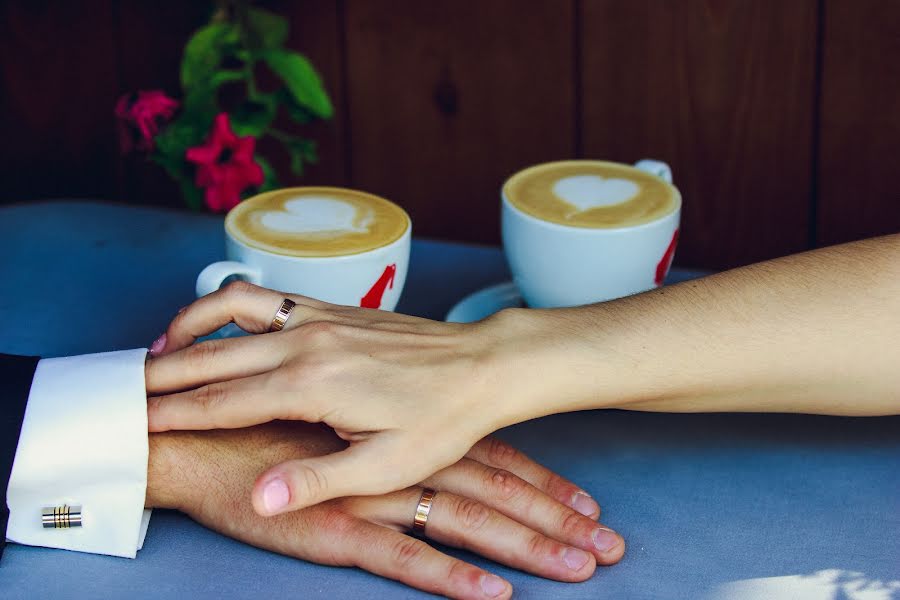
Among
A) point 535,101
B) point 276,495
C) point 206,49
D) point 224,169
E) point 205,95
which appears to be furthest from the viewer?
point 535,101

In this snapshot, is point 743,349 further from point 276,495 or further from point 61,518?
point 61,518

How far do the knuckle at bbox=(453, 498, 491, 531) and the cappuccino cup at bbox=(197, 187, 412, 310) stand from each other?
0.22m

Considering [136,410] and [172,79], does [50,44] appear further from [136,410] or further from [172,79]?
[136,410]

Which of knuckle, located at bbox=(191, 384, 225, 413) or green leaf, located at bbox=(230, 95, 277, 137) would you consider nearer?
knuckle, located at bbox=(191, 384, 225, 413)

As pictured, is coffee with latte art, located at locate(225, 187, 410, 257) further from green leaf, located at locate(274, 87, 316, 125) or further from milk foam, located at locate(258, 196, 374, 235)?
green leaf, located at locate(274, 87, 316, 125)

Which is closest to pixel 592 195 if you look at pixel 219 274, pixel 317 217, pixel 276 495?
pixel 317 217

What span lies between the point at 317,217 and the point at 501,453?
0.28m

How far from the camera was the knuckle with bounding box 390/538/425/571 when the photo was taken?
68 centimetres

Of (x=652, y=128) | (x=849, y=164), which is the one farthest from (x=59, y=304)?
(x=849, y=164)

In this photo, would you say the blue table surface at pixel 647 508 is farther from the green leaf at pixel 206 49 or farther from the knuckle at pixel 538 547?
the green leaf at pixel 206 49

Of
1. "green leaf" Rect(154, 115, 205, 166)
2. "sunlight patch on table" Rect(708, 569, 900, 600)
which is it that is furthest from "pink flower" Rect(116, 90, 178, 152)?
"sunlight patch on table" Rect(708, 569, 900, 600)

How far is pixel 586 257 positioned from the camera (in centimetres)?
90

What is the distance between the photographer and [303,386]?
27.9 inches

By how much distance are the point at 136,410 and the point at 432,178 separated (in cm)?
103
